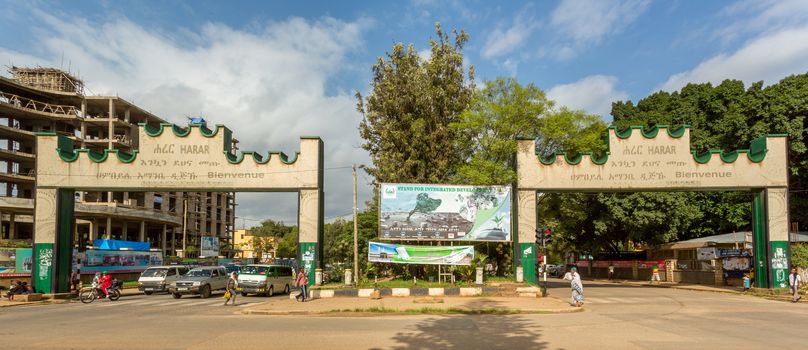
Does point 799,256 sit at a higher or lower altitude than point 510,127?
lower

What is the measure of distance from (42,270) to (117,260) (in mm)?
15507

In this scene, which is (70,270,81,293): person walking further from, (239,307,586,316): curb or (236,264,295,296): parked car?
(239,307,586,316): curb

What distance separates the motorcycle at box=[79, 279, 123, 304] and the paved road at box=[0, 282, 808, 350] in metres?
5.57

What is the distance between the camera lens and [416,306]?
20688 millimetres

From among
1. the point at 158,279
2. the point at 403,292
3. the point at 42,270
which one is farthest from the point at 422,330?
the point at 158,279

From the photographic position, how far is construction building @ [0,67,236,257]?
7244cm

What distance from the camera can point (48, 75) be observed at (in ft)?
269

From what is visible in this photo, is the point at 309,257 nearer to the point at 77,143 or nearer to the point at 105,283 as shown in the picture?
the point at 105,283

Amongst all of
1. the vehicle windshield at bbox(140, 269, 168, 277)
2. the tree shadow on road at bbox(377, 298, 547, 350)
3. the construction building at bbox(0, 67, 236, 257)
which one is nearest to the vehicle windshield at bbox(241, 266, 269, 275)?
the vehicle windshield at bbox(140, 269, 168, 277)

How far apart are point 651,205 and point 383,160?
21.9 m

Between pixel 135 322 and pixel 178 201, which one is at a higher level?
pixel 178 201

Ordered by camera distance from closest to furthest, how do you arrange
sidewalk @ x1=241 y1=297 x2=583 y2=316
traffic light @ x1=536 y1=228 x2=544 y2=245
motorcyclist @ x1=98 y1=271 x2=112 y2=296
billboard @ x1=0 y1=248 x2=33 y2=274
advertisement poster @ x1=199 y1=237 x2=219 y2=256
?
1. sidewalk @ x1=241 y1=297 x2=583 y2=316
2. traffic light @ x1=536 y1=228 x2=544 y2=245
3. motorcyclist @ x1=98 y1=271 x2=112 y2=296
4. billboard @ x1=0 y1=248 x2=33 y2=274
5. advertisement poster @ x1=199 y1=237 x2=219 y2=256

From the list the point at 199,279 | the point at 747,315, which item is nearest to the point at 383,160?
the point at 199,279

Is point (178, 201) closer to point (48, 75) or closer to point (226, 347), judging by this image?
point (48, 75)
